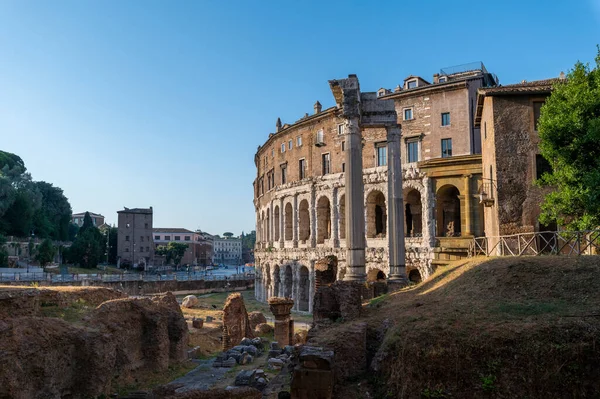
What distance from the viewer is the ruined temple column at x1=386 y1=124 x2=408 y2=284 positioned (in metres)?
18.8

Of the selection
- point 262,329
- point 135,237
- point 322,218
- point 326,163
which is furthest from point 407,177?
point 135,237

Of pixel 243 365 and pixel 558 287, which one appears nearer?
pixel 558 287

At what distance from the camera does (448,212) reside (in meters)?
29.0

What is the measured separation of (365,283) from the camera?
1786 centimetres

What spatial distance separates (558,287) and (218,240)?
165767mm

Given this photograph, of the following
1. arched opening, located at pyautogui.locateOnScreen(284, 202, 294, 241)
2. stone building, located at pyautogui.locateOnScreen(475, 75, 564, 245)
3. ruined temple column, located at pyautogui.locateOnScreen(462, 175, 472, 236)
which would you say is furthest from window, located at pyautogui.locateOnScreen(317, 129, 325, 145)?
stone building, located at pyautogui.locateOnScreen(475, 75, 564, 245)

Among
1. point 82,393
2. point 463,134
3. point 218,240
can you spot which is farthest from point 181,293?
point 218,240

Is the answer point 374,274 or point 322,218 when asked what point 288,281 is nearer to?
point 322,218

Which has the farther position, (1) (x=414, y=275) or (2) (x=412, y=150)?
(2) (x=412, y=150)

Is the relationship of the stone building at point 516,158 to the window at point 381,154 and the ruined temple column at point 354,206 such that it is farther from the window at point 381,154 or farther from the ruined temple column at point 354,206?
the window at point 381,154

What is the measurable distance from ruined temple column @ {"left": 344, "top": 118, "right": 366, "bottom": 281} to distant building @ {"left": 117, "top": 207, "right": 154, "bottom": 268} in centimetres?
6915

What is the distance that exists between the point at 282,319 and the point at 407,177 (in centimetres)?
1393

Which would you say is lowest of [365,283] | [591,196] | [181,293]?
[181,293]

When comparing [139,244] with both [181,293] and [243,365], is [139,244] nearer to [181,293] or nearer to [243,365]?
[181,293]
